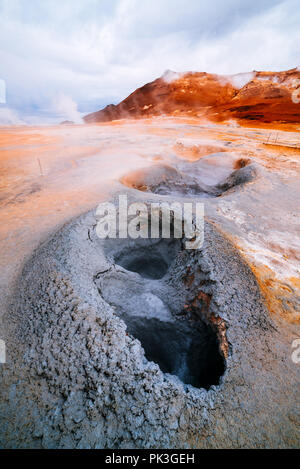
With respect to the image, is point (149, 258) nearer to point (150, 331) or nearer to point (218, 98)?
point (150, 331)

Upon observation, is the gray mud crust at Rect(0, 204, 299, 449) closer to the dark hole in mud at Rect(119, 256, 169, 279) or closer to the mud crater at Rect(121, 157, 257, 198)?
the dark hole in mud at Rect(119, 256, 169, 279)

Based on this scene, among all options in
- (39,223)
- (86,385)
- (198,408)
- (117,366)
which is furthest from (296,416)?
(39,223)

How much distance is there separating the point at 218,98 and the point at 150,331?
101 ft

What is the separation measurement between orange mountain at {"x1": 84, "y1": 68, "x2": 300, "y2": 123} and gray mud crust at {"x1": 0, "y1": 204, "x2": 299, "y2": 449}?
20.1 metres

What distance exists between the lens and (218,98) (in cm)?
2558

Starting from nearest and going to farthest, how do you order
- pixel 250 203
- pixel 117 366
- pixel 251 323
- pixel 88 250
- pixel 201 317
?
pixel 117 366 < pixel 251 323 < pixel 201 317 < pixel 88 250 < pixel 250 203

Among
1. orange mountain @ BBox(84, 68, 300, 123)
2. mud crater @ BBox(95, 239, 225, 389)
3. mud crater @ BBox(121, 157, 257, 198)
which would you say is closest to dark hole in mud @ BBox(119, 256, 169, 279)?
mud crater @ BBox(95, 239, 225, 389)

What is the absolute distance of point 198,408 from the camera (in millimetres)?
1365

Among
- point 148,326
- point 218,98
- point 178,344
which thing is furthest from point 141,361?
point 218,98

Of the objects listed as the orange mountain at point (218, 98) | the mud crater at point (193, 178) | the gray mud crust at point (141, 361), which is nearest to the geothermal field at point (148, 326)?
the gray mud crust at point (141, 361)

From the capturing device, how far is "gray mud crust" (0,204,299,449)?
129 cm

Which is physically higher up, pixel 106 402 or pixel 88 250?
pixel 88 250
